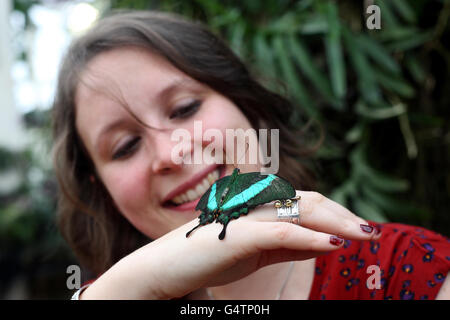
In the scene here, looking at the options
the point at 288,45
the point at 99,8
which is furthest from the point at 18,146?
the point at 288,45

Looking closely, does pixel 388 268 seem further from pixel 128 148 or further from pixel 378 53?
pixel 378 53

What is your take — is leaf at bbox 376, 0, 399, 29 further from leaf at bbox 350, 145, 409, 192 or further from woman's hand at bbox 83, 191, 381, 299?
woman's hand at bbox 83, 191, 381, 299

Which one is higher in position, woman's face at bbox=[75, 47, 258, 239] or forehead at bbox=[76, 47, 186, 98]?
A: forehead at bbox=[76, 47, 186, 98]

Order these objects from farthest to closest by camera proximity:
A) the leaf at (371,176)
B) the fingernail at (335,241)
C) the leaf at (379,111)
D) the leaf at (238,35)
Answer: the leaf at (238,35)
the leaf at (379,111)
the leaf at (371,176)
the fingernail at (335,241)

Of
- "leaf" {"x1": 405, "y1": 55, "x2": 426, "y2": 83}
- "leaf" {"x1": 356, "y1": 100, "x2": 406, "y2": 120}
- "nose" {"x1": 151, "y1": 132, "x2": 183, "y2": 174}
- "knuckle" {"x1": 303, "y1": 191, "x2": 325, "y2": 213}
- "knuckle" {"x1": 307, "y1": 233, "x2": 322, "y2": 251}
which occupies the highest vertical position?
"leaf" {"x1": 405, "y1": 55, "x2": 426, "y2": 83}

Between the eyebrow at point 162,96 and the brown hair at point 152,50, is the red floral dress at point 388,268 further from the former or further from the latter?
the eyebrow at point 162,96

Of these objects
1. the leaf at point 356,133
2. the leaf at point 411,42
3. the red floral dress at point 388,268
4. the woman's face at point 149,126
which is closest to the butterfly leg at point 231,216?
the woman's face at point 149,126

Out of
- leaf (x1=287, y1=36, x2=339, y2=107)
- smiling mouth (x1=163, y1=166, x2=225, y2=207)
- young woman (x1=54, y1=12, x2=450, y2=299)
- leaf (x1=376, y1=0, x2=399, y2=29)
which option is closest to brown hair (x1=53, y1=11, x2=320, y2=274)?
young woman (x1=54, y1=12, x2=450, y2=299)

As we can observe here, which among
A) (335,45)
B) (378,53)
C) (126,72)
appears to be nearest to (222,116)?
(126,72)
